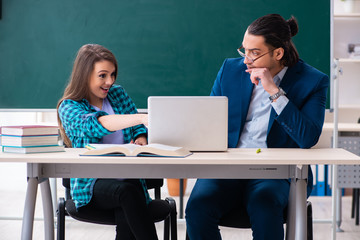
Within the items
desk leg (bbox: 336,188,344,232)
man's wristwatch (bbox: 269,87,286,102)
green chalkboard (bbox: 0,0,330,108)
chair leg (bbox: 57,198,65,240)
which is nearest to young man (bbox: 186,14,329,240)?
man's wristwatch (bbox: 269,87,286,102)

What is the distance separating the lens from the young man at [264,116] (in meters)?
1.76

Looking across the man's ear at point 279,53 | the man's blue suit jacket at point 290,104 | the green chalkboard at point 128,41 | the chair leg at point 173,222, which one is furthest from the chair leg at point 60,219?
the green chalkboard at point 128,41

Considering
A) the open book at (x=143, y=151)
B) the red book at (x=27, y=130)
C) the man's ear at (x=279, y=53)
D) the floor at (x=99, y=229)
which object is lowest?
the floor at (x=99, y=229)

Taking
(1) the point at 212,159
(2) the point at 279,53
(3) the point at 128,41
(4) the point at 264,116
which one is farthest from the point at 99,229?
(1) the point at 212,159

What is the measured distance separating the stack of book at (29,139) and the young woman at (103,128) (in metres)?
0.17

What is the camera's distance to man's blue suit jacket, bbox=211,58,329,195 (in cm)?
183

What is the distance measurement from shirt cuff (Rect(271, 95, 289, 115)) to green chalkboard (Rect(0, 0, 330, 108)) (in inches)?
56.7

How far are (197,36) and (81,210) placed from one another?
67.3 inches

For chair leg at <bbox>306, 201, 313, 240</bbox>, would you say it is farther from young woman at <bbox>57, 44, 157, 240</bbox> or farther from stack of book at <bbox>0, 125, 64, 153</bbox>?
stack of book at <bbox>0, 125, 64, 153</bbox>

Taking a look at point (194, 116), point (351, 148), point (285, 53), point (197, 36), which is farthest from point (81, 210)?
point (351, 148)

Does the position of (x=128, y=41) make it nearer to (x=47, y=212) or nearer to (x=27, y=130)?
(x=47, y=212)

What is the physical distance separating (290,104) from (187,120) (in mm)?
448

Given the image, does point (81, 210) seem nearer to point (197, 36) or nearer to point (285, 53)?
point (285, 53)

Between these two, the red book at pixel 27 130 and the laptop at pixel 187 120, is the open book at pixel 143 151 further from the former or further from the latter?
the red book at pixel 27 130
